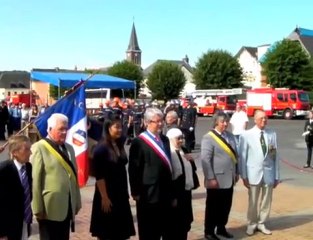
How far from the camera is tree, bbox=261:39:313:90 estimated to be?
57.6 m

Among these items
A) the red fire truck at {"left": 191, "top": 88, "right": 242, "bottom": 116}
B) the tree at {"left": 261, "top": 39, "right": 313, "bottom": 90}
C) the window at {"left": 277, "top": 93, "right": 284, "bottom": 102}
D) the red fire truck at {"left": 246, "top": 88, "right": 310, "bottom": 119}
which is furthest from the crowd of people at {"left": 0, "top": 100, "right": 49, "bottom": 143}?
the tree at {"left": 261, "top": 39, "right": 313, "bottom": 90}

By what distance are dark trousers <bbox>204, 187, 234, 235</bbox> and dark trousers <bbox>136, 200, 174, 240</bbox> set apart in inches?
48.2

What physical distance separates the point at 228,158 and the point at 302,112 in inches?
1471

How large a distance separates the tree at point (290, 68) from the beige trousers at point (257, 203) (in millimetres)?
51783

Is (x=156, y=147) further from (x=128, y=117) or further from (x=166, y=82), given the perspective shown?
(x=166, y=82)

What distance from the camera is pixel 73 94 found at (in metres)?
6.90

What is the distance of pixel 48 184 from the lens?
486 centimetres

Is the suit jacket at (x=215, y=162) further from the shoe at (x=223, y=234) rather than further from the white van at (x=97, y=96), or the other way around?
the white van at (x=97, y=96)

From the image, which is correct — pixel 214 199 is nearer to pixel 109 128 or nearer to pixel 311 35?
pixel 109 128

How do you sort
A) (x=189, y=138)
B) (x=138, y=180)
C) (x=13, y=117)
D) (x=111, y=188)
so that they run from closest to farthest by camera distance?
(x=111, y=188)
(x=138, y=180)
(x=189, y=138)
(x=13, y=117)

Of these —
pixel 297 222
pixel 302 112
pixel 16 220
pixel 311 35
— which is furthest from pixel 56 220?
pixel 311 35

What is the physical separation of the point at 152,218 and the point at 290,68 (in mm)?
54459

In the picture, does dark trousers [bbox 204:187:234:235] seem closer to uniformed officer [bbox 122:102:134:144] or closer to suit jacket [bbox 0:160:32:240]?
suit jacket [bbox 0:160:32:240]

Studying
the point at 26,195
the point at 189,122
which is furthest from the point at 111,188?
the point at 189,122
